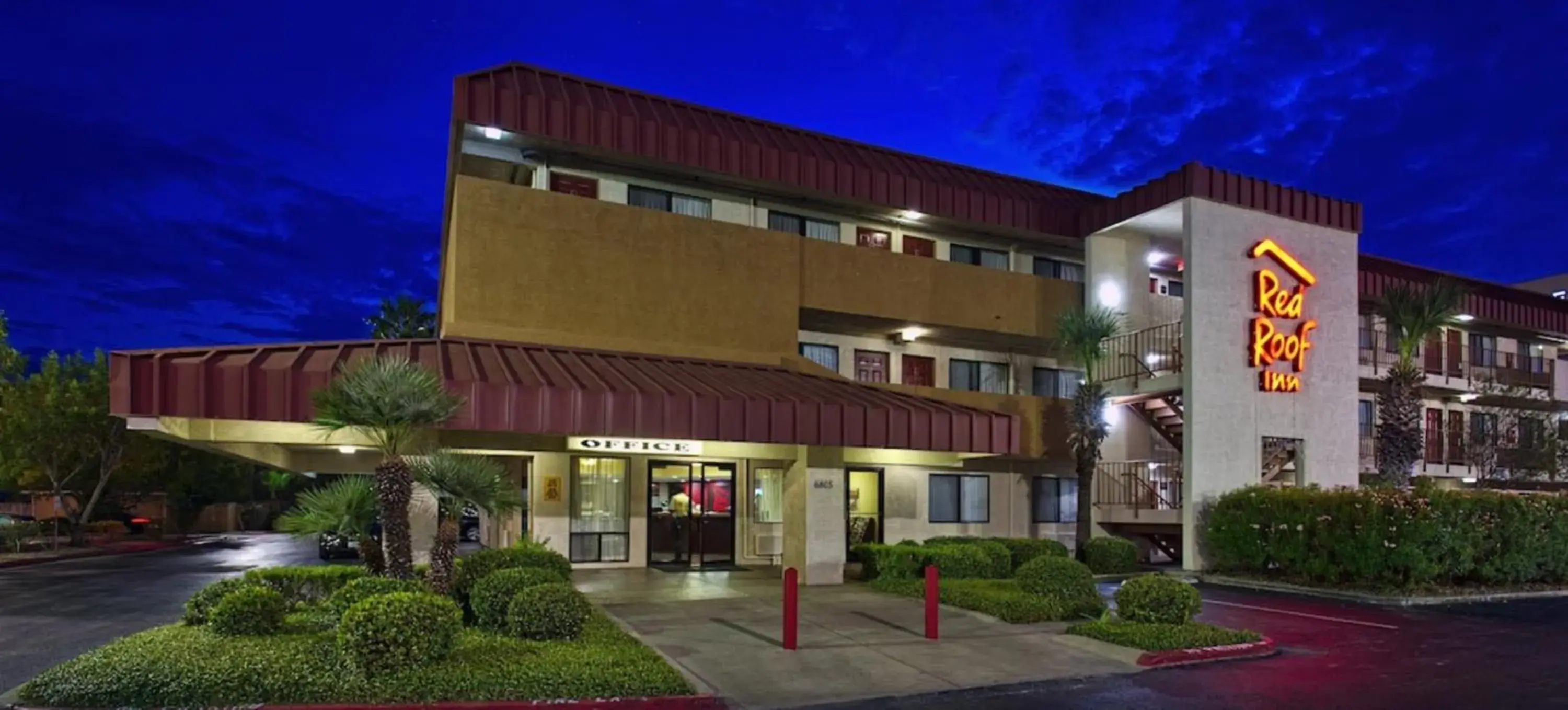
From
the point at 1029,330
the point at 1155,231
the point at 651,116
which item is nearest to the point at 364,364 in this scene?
the point at 651,116

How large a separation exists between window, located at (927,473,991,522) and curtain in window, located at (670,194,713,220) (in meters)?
9.02

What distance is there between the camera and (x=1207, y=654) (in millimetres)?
13211

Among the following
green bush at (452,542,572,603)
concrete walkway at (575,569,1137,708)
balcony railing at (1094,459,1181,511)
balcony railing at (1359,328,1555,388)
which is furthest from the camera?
balcony railing at (1359,328,1555,388)

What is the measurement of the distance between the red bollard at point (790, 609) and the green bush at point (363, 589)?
4447mm

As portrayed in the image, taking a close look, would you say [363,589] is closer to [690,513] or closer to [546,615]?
[546,615]

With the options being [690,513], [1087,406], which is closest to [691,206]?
[690,513]

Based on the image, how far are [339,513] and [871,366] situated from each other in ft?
50.2

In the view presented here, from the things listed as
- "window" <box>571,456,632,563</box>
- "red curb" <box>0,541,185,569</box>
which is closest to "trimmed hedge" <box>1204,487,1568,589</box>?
"window" <box>571,456,632,563</box>

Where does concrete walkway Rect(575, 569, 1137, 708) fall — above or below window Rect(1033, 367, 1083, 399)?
below

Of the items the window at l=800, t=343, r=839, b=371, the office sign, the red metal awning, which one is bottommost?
the office sign

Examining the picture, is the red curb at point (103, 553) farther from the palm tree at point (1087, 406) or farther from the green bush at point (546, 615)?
the palm tree at point (1087, 406)

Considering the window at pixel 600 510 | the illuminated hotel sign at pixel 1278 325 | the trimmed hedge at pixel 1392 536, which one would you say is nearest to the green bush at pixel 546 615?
the window at pixel 600 510

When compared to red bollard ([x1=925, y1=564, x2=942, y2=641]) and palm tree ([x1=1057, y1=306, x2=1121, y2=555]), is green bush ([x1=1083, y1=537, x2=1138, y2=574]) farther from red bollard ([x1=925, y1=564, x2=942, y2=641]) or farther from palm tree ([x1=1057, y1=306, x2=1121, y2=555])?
red bollard ([x1=925, y1=564, x2=942, y2=641])

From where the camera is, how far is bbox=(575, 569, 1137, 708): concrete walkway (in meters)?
11.2
